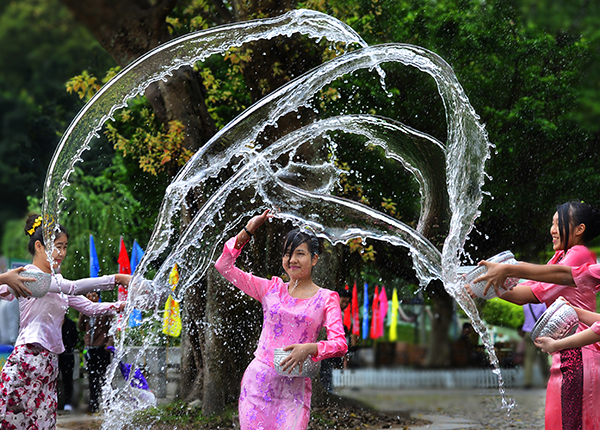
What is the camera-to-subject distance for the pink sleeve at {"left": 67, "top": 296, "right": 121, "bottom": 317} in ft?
13.4

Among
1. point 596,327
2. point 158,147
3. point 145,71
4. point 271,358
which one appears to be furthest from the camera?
point 158,147

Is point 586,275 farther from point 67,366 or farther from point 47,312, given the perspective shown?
point 67,366

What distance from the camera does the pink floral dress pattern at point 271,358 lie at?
3303 millimetres

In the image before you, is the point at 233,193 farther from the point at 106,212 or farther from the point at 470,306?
the point at 106,212

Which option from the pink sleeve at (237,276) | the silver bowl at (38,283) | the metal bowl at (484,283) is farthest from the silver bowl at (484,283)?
the silver bowl at (38,283)

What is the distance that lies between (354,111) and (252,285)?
23.2 ft

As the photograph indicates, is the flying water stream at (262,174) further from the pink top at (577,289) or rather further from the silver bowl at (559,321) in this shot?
the silver bowl at (559,321)

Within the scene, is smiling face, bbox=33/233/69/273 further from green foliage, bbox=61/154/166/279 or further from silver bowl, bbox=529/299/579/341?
green foliage, bbox=61/154/166/279

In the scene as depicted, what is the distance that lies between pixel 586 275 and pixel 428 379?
12478 mm

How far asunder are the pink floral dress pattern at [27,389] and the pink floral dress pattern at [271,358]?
128 centimetres

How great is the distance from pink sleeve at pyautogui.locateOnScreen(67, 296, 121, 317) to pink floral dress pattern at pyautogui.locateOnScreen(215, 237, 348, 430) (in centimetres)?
103

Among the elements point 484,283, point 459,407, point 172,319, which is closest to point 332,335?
point 484,283

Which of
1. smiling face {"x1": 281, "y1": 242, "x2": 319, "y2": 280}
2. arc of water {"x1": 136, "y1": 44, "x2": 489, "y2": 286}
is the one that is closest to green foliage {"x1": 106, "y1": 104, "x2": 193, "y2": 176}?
arc of water {"x1": 136, "y1": 44, "x2": 489, "y2": 286}

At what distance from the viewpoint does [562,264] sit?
10.5 feet
